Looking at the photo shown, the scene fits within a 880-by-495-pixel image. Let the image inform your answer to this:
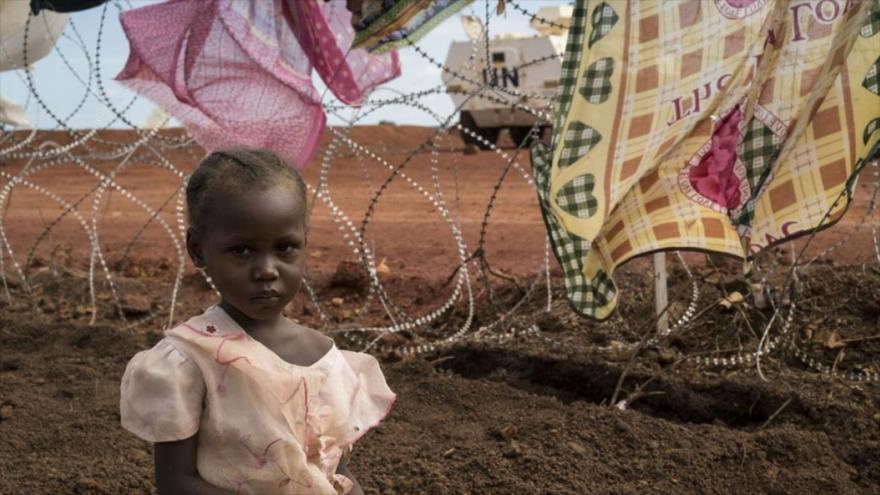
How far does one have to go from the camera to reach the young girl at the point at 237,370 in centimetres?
186

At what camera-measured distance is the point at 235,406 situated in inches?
75.1

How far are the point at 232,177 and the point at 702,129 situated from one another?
161cm

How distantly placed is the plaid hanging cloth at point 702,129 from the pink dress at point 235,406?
4.18 ft

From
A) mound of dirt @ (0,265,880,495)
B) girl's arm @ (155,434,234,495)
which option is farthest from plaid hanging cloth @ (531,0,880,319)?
girl's arm @ (155,434,234,495)

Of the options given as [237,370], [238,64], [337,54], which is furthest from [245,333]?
[337,54]

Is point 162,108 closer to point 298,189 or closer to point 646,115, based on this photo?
point 646,115

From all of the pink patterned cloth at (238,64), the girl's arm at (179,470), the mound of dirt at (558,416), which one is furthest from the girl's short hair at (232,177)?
the pink patterned cloth at (238,64)

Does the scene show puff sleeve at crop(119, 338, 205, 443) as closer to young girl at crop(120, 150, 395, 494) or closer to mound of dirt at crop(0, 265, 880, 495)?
young girl at crop(120, 150, 395, 494)

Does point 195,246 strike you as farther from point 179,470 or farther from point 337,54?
point 337,54

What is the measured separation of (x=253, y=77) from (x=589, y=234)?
212cm

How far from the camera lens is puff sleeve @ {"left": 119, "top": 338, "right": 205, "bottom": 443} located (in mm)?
1833

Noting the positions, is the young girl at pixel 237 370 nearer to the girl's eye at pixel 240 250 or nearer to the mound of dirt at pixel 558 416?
the girl's eye at pixel 240 250

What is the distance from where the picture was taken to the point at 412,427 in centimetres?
375

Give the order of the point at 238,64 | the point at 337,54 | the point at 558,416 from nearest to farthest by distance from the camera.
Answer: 1. the point at 558,416
2. the point at 238,64
3. the point at 337,54
